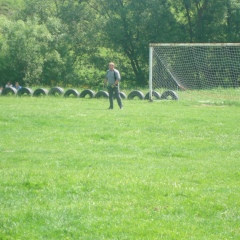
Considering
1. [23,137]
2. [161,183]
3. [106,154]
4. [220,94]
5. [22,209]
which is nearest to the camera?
[22,209]

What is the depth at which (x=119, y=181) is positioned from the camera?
854 cm

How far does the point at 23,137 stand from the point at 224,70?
2151 cm

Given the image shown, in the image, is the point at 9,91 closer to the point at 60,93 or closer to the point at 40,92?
the point at 40,92

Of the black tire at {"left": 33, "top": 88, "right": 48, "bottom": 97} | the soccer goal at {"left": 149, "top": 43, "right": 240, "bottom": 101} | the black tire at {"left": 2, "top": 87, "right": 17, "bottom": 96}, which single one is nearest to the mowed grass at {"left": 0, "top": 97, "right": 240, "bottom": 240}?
the black tire at {"left": 33, "top": 88, "right": 48, "bottom": 97}

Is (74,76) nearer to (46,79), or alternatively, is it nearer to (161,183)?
(46,79)

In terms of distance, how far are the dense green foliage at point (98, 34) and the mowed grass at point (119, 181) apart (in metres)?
24.7

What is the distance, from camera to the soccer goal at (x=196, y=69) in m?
31.3

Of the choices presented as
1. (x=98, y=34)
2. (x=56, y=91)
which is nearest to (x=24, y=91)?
(x=56, y=91)

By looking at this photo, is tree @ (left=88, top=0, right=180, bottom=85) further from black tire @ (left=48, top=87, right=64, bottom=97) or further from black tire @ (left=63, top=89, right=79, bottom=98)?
black tire @ (left=63, top=89, right=79, bottom=98)

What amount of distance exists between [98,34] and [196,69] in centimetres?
1315

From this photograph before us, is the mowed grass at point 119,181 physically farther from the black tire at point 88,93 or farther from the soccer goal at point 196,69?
the soccer goal at point 196,69

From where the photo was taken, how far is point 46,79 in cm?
4116

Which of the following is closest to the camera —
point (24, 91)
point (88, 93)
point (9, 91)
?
point (88, 93)

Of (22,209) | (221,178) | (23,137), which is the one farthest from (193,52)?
(22,209)
